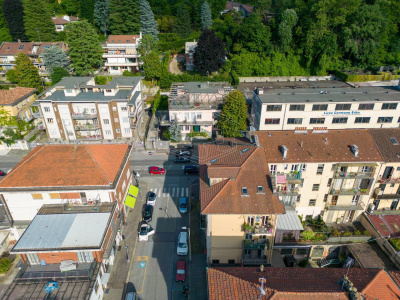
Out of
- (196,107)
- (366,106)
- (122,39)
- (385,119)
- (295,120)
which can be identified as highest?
(122,39)

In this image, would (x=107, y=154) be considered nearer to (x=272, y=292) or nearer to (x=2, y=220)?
(x=2, y=220)

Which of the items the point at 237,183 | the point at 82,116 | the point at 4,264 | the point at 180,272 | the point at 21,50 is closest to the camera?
the point at 237,183

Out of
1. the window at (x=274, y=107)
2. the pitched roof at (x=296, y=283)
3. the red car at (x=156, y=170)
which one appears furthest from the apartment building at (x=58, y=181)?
the window at (x=274, y=107)

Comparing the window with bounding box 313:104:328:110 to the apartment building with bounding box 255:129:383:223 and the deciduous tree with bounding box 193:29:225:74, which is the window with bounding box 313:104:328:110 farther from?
the deciduous tree with bounding box 193:29:225:74

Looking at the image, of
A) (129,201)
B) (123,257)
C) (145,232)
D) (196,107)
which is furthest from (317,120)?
(123,257)

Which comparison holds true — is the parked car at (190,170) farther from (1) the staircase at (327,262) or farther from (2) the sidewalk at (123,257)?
(1) the staircase at (327,262)

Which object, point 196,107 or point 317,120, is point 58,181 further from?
point 317,120

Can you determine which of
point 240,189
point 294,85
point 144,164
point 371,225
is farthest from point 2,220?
point 294,85
